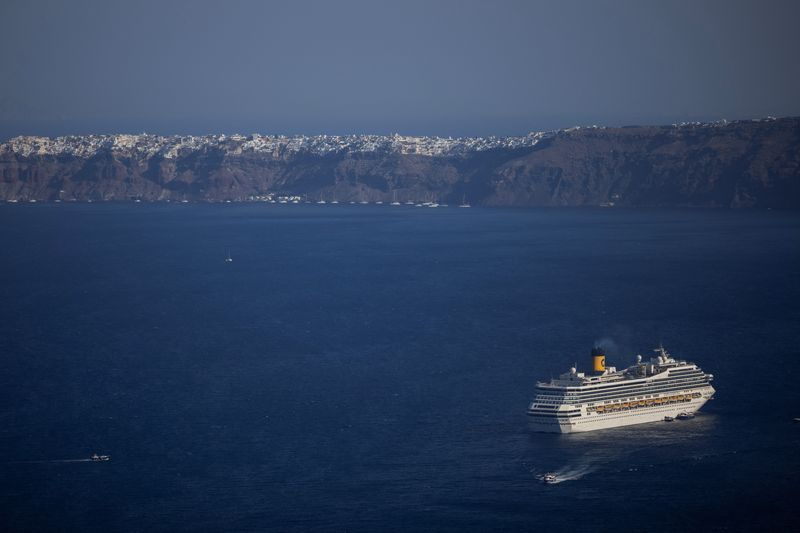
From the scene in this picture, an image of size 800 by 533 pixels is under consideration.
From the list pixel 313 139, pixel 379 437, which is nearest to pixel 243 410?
pixel 379 437

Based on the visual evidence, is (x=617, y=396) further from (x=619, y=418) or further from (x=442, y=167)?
(x=442, y=167)

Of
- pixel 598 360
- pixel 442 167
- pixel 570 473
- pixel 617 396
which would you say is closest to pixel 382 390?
pixel 598 360

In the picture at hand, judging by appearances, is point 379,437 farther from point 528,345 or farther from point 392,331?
point 392,331

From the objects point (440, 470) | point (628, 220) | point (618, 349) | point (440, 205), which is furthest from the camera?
point (440, 205)

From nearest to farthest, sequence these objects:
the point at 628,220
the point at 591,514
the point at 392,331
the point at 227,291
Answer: the point at 591,514, the point at 392,331, the point at 227,291, the point at 628,220

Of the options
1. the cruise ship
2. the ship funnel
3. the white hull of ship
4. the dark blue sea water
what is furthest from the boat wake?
the ship funnel
